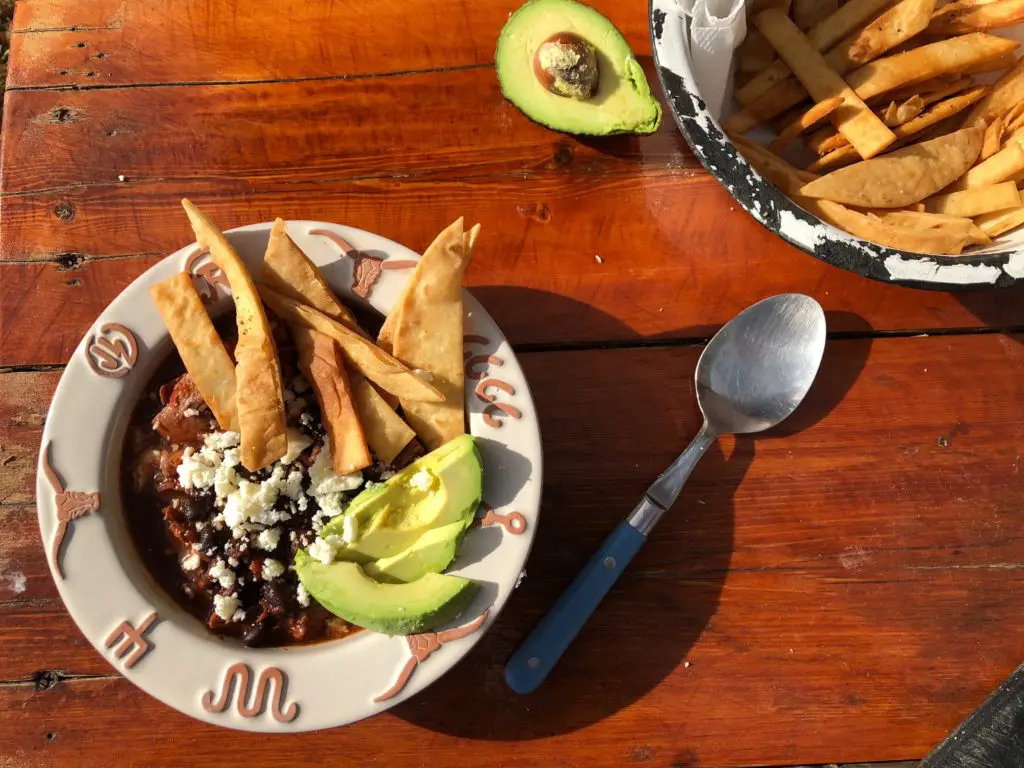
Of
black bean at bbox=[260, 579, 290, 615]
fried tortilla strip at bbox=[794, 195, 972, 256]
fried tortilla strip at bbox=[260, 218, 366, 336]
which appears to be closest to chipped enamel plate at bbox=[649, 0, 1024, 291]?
fried tortilla strip at bbox=[794, 195, 972, 256]

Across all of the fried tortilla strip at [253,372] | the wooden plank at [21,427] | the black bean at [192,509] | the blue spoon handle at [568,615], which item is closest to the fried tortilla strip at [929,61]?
the blue spoon handle at [568,615]

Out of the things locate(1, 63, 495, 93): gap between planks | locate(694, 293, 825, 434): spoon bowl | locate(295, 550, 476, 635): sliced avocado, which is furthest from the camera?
locate(1, 63, 495, 93): gap between planks

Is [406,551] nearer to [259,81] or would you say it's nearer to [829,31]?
[259,81]

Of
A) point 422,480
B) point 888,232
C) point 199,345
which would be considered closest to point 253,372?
point 199,345

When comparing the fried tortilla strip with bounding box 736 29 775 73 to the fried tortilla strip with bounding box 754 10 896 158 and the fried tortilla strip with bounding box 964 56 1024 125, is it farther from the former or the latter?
the fried tortilla strip with bounding box 964 56 1024 125

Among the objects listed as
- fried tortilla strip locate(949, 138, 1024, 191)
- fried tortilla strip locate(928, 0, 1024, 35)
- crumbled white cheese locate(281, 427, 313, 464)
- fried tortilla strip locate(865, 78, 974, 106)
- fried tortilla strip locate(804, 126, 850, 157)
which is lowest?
crumbled white cheese locate(281, 427, 313, 464)

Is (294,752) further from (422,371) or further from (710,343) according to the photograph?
(710,343)

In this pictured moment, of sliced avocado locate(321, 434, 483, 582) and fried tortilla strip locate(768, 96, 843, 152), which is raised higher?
fried tortilla strip locate(768, 96, 843, 152)

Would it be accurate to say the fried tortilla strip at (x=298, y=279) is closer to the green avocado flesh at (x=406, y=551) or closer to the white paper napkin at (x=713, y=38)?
the green avocado flesh at (x=406, y=551)
